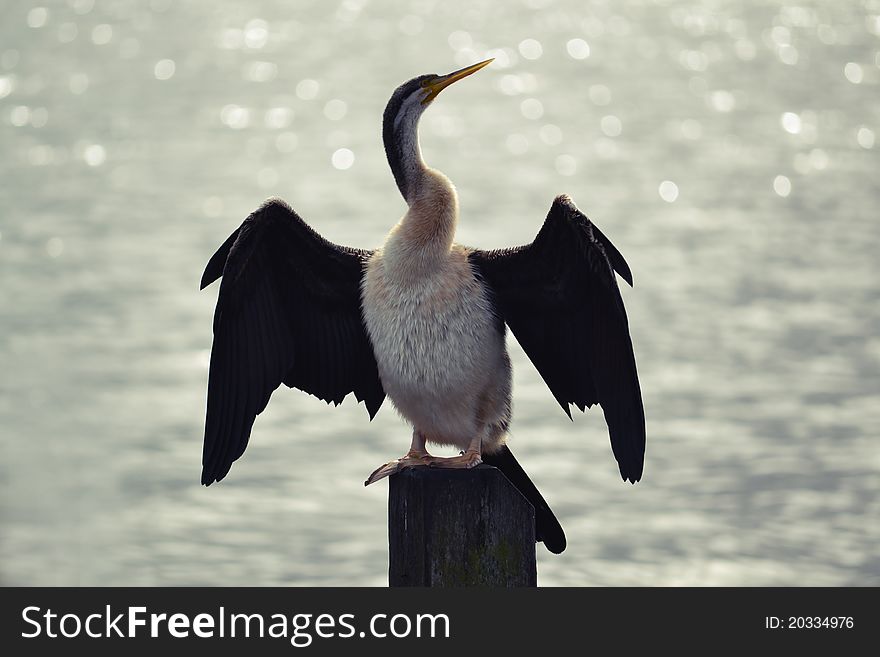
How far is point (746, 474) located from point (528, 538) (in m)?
16.3

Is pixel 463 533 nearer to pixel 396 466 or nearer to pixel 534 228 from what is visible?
pixel 396 466

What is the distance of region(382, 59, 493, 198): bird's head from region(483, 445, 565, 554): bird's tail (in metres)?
1.18

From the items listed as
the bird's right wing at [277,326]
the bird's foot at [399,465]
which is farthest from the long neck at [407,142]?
the bird's foot at [399,465]

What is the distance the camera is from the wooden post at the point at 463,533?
521 centimetres

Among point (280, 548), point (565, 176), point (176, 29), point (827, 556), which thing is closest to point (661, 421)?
point (827, 556)

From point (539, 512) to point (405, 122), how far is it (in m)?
1.71

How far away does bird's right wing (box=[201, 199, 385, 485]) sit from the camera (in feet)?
20.5

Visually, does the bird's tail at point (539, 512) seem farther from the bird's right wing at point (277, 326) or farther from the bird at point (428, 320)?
the bird's right wing at point (277, 326)

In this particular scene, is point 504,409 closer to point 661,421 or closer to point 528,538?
point 528,538

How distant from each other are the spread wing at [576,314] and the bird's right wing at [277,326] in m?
0.64

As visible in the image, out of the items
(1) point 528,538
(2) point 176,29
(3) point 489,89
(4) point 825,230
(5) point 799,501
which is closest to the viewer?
(1) point 528,538

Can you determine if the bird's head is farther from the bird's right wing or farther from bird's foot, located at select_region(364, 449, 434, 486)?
bird's foot, located at select_region(364, 449, 434, 486)

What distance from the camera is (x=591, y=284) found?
611 cm

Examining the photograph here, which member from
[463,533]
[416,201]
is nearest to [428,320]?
[416,201]
